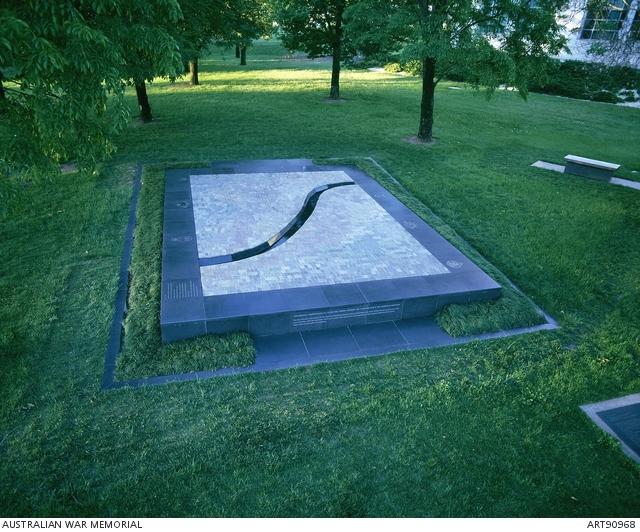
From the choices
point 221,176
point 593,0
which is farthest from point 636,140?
point 221,176

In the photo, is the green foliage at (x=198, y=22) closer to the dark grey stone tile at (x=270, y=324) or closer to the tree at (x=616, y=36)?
the dark grey stone tile at (x=270, y=324)

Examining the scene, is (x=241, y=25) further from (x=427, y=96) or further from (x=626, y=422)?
(x=626, y=422)

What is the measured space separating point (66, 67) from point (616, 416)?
8571 mm

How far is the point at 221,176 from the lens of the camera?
1311 centimetres

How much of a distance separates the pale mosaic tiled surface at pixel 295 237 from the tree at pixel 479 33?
513cm

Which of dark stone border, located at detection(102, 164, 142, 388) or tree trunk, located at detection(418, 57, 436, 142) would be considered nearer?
dark stone border, located at detection(102, 164, 142, 388)

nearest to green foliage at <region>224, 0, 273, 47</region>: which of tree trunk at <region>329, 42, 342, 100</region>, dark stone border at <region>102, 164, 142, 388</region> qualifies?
tree trunk at <region>329, 42, 342, 100</region>

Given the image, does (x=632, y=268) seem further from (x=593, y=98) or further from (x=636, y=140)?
(x=593, y=98)

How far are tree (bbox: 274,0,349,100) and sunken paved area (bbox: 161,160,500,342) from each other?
13.3 metres

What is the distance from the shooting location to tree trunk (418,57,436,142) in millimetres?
15734

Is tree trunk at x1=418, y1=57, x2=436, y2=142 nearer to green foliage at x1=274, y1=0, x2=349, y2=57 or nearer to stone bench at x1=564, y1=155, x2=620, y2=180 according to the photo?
stone bench at x1=564, y1=155, x2=620, y2=180

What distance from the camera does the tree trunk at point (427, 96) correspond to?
1573 cm

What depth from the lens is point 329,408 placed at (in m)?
5.68

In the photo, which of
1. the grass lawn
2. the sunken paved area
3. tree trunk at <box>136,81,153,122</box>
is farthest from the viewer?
tree trunk at <box>136,81,153,122</box>
